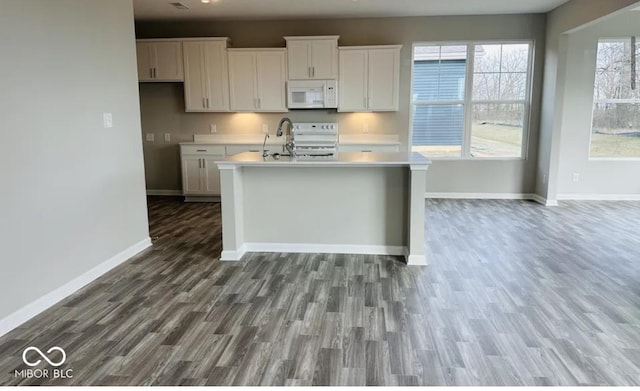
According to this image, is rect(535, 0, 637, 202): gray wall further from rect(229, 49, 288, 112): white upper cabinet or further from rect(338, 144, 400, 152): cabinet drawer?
rect(229, 49, 288, 112): white upper cabinet

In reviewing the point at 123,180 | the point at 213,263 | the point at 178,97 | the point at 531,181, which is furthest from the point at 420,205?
the point at 178,97

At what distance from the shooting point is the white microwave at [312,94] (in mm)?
6375

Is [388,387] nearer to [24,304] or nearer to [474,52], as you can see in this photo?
[24,304]

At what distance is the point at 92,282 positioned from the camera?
3400 millimetres

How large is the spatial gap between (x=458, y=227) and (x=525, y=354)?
111 inches

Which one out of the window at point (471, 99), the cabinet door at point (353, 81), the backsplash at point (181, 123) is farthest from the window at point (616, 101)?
the cabinet door at point (353, 81)

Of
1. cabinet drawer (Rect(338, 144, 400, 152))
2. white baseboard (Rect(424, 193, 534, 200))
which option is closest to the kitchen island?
cabinet drawer (Rect(338, 144, 400, 152))

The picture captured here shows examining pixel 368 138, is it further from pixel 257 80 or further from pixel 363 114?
pixel 257 80

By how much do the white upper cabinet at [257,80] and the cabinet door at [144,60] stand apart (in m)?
1.26

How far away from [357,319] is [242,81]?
4.78 metres

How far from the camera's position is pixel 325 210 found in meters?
4.06

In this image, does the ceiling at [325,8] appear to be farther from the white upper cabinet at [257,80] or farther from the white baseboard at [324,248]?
the white baseboard at [324,248]

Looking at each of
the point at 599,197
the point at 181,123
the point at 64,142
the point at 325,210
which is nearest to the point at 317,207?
the point at 325,210

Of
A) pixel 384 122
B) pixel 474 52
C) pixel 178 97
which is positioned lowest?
pixel 384 122
